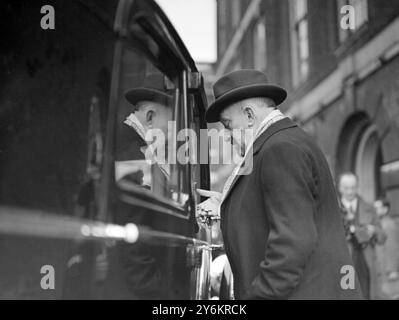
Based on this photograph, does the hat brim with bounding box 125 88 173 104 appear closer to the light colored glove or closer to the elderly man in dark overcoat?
the elderly man in dark overcoat

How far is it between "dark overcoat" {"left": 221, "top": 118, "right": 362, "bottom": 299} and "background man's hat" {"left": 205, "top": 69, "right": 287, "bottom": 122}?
106mm

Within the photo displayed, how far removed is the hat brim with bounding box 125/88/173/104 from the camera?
4.13 ft

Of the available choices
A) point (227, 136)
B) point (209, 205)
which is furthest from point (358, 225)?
point (227, 136)

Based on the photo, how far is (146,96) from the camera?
1349mm

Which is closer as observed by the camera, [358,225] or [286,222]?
[286,222]

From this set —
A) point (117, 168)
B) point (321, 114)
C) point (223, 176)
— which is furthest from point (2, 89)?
point (321, 114)

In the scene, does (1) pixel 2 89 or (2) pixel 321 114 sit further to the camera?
(2) pixel 321 114

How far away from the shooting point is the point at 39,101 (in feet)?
3.88

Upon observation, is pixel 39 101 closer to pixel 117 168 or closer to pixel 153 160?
pixel 117 168

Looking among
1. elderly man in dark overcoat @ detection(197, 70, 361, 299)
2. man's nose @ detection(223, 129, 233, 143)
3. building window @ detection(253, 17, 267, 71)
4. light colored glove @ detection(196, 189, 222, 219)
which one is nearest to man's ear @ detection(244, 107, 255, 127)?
elderly man in dark overcoat @ detection(197, 70, 361, 299)

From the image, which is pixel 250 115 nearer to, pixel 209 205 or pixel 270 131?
pixel 270 131

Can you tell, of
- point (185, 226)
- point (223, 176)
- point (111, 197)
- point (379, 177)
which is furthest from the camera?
point (379, 177)
